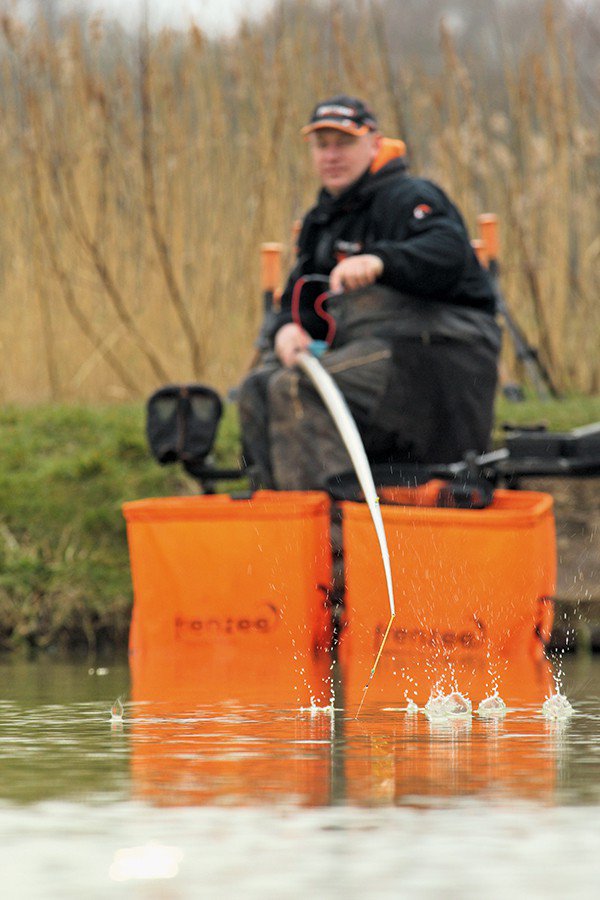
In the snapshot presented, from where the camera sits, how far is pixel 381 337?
6.12 meters

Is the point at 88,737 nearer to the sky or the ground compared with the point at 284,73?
nearer to the ground

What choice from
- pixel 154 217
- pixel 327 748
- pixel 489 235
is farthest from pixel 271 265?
pixel 327 748

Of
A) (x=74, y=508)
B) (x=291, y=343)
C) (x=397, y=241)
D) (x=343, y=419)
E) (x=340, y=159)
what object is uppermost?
(x=340, y=159)

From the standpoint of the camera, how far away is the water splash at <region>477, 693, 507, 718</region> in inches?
167

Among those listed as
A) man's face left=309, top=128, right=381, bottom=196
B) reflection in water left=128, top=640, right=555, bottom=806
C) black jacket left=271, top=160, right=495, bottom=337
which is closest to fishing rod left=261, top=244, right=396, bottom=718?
black jacket left=271, top=160, right=495, bottom=337

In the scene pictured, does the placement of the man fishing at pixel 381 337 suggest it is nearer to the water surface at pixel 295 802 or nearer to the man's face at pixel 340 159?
the man's face at pixel 340 159

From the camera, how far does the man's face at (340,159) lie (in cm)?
654

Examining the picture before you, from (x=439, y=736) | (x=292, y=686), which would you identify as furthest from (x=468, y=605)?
(x=439, y=736)

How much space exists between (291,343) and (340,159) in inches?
28.1

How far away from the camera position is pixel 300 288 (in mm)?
6543

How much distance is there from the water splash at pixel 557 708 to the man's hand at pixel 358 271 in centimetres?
187

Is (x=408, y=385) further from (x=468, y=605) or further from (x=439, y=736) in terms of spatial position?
(x=439, y=736)

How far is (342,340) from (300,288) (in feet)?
1.12

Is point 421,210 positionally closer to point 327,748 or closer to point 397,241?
point 397,241
